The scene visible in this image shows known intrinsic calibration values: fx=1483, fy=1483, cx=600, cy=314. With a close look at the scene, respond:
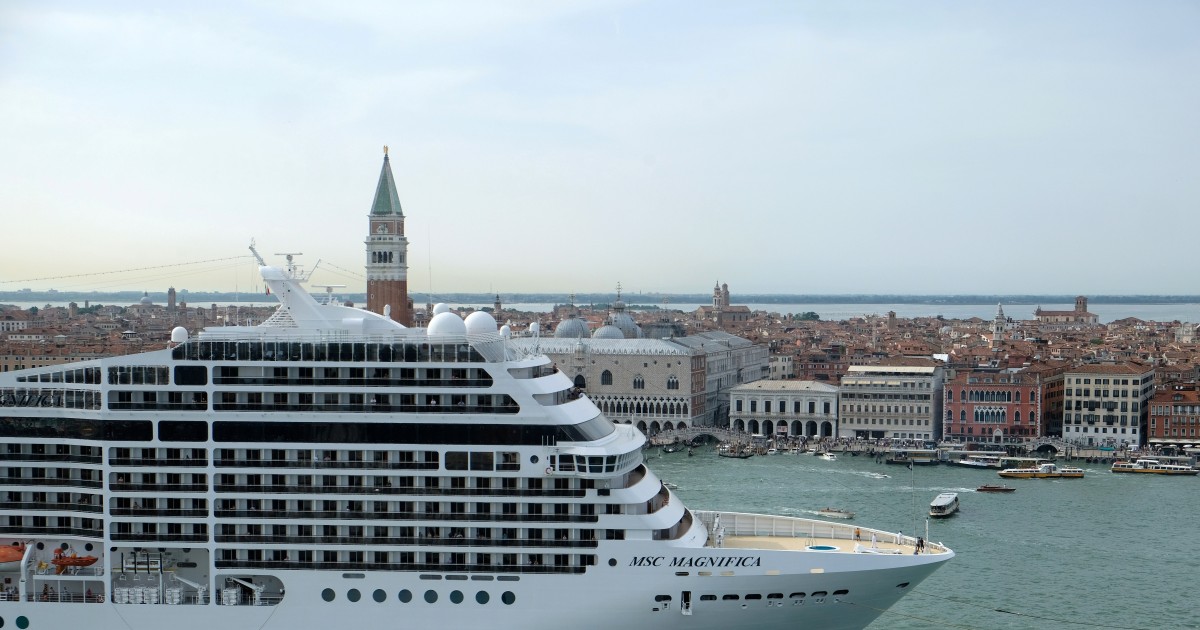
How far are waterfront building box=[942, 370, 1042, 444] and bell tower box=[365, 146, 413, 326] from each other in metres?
17.2

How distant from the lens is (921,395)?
45.6 m

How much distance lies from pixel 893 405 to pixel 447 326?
A: 3226cm

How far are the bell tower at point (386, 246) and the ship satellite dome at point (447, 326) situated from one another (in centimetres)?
2446

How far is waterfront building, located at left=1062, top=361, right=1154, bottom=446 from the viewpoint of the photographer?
4434cm

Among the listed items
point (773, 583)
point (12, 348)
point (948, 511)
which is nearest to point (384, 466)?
point (773, 583)

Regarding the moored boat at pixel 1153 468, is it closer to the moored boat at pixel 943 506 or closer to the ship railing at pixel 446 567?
the moored boat at pixel 943 506

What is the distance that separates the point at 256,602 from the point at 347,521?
1257mm

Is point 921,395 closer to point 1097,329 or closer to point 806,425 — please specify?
point 806,425

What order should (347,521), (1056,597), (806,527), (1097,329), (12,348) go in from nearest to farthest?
(347,521) → (806,527) → (1056,597) → (12,348) → (1097,329)

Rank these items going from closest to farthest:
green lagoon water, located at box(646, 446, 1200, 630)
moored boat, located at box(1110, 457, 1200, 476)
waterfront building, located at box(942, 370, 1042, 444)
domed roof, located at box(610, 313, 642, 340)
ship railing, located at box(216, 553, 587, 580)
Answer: ship railing, located at box(216, 553, 587, 580) → green lagoon water, located at box(646, 446, 1200, 630) → moored boat, located at box(1110, 457, 1200, 476) → waterfront building, located at box(942, 370, 1042, 444) → domed roof, located at box(610, 313, 642, 340)

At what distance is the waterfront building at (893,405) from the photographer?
45.6 metres

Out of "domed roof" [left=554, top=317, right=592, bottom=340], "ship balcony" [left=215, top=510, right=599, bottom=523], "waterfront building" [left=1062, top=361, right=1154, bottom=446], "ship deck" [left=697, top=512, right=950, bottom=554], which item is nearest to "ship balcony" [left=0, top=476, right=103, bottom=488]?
"ship balcony" [left=215, top=510, right=599, bottom=523]

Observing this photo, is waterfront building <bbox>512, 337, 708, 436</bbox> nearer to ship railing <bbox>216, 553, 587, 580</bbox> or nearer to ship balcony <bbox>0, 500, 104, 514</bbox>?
ship balcony <bbox>0, 500, 104, 514</bbox>

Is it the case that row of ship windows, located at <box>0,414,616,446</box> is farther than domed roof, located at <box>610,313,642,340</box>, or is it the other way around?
domed roof, located at <box>610,313,642,340</box>
